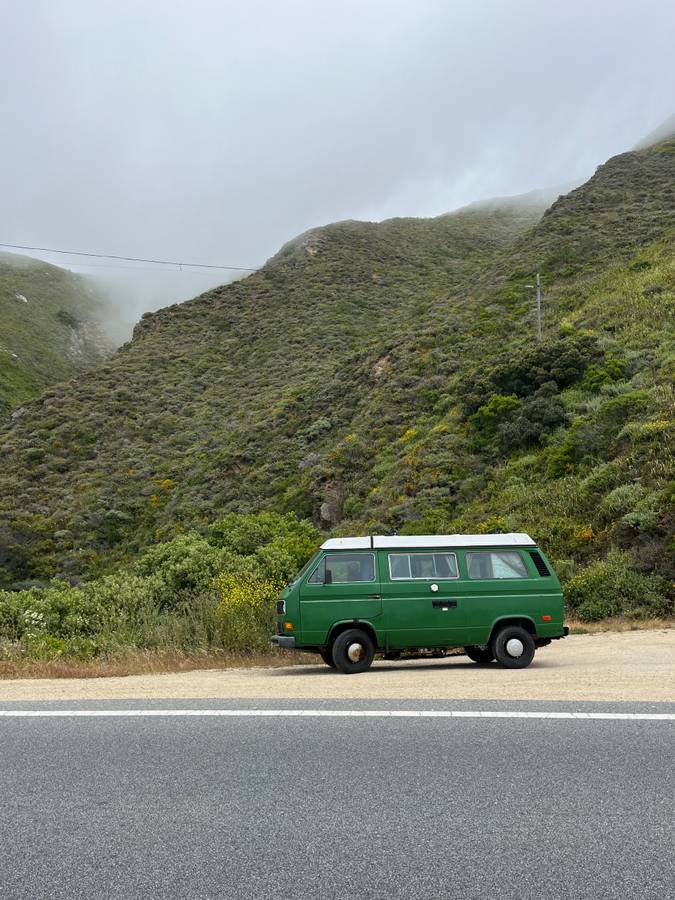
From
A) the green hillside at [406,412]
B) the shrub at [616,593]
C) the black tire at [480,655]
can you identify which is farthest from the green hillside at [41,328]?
the black tire at [480,655]

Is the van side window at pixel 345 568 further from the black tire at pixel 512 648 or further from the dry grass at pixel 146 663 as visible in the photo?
the dry grass at pixel 146 663

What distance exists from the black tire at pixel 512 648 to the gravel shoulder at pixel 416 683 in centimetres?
21

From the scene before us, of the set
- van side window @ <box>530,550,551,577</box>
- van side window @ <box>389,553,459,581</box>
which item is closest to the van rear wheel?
van side window @ <box>389,553,459,581</box>

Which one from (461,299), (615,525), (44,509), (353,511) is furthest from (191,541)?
(461,299)

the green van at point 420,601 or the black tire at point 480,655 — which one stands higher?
the green van at point 420,601

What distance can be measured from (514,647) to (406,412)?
25.2 metres

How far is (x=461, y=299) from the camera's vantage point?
1971 inches

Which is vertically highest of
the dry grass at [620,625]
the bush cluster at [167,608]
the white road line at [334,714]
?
the bush cluster at [167,608]

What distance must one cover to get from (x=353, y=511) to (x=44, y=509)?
20.4 metres

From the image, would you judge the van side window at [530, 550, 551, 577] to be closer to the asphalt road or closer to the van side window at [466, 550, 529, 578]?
the van side window at [466, 550, 529, 578]

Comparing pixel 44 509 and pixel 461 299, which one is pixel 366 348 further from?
pixel 44 509

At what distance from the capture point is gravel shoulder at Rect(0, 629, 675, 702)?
7637 mm

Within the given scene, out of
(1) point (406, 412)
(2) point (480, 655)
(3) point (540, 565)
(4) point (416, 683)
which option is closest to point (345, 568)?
(4) point (416, 683)

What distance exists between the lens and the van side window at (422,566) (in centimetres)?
1074
